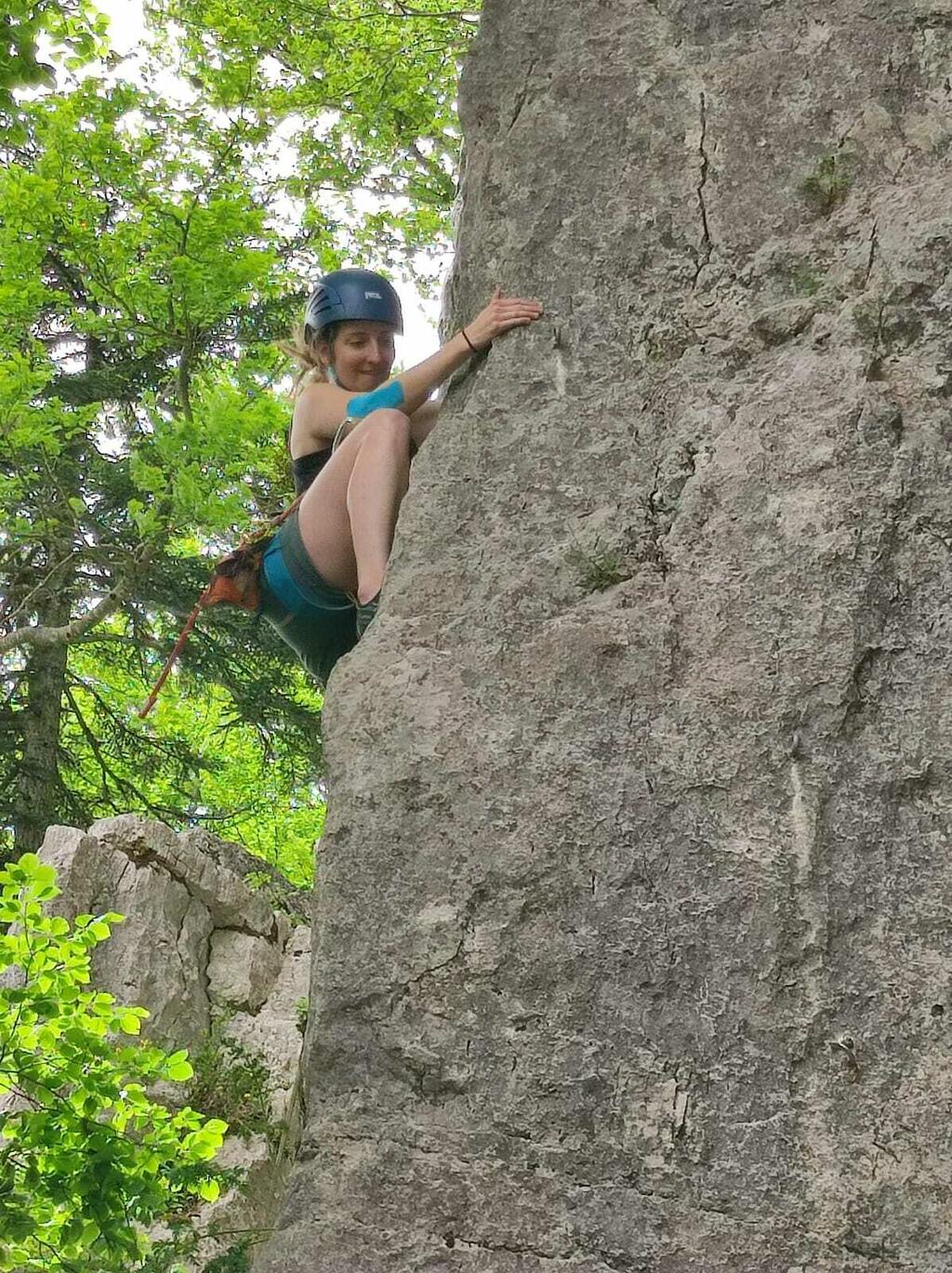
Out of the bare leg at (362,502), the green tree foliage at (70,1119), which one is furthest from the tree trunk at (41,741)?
the bare leg at (362,502)

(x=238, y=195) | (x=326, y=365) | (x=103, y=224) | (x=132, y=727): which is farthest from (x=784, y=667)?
(x=132, y=727)

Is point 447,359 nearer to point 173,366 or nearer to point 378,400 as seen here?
point 378,400

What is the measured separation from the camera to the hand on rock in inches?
113

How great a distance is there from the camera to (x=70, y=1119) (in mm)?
3438

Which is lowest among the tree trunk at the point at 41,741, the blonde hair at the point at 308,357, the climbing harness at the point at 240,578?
the climbing harness at the point at 240,578

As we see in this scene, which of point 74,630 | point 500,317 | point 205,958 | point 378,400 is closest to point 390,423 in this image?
point 378,400

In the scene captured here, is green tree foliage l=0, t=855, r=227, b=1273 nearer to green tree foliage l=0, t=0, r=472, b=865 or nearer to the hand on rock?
the hand on rock

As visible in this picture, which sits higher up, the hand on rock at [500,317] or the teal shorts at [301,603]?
the hand on rock at [500,317]

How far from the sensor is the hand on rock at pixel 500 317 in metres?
2.86

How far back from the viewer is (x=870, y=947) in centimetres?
225

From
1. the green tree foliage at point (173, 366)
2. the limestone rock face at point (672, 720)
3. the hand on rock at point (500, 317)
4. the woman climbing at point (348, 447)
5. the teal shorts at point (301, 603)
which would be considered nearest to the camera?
the limestone rock face at point (672, 720)

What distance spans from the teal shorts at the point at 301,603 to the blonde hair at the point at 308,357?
1.56 feet

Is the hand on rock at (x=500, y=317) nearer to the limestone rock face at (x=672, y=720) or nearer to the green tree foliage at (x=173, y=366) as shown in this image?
the limestone rock face at (x=672, y=720)

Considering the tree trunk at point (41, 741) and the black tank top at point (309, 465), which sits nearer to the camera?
the black tank top at point (309, 465)
